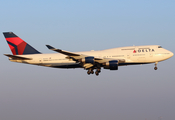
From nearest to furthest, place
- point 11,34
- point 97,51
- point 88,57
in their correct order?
point 88,57, point 97,51, point 11,34

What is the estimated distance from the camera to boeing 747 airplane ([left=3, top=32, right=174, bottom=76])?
52281mm

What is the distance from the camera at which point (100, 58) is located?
5222cm

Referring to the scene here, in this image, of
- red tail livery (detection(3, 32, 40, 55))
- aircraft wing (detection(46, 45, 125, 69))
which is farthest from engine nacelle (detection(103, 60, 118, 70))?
red tail livery (detection(3, 32, 40, 55))

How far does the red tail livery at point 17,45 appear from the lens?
5919 centimetres

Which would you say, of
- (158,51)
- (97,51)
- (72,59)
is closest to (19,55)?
(72,59)

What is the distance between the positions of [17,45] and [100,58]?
18.5 metres

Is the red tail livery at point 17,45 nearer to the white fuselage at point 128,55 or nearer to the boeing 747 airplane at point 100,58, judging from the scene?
the boeing 747 airplane at point 100,58

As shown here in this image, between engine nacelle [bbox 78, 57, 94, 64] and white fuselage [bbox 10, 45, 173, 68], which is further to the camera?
white fuselage [bbox 10, 45, 173, 68]

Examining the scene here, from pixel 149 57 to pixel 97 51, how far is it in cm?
963

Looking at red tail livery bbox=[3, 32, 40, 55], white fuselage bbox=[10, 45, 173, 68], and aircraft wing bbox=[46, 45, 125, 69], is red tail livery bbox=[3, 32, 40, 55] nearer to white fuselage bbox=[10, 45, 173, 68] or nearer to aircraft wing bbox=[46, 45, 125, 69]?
white fuselage bbox=[10, 45, 173, 68]

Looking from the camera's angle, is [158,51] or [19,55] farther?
[19,55]

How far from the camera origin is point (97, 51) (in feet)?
181

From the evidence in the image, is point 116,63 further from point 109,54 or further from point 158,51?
point 158,51

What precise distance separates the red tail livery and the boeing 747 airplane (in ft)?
5.98
